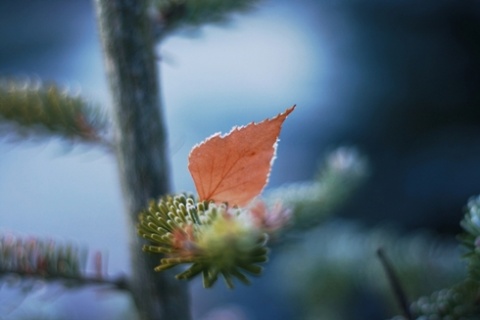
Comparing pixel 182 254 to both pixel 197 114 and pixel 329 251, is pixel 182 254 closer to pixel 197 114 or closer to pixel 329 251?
pixel 329 251

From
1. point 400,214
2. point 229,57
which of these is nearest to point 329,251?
point 400,214

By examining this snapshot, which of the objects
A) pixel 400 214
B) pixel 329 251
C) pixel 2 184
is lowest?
pixel 329 251

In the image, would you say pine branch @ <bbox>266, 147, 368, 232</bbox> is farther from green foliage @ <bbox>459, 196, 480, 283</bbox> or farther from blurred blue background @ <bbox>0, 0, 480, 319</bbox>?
blurred blue background @ <bbox>0, 0, 480, 319</bbox>

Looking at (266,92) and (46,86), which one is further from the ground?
(266,92)

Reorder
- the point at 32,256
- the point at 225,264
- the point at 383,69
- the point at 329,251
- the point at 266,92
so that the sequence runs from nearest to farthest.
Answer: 1. the point at 225,264
2. the point at 32,256
3. the point at 329,251
4. the point at 383,69
5. the point at 266,92

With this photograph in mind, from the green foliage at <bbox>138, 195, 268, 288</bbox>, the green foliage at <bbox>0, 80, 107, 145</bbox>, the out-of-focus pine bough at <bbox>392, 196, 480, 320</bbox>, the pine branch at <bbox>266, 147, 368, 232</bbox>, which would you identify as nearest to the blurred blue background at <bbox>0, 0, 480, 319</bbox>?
the pine branch at <bbox>266, 147, 368, 232</bbox>

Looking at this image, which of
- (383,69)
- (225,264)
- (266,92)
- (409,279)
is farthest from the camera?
(266,92)

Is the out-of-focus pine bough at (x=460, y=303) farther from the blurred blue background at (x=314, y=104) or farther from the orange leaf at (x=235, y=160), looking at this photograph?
the blurred blue background at (x=314, y=104)

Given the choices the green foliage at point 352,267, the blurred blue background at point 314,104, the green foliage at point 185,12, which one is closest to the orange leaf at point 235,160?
the green foliage at point 185,12
